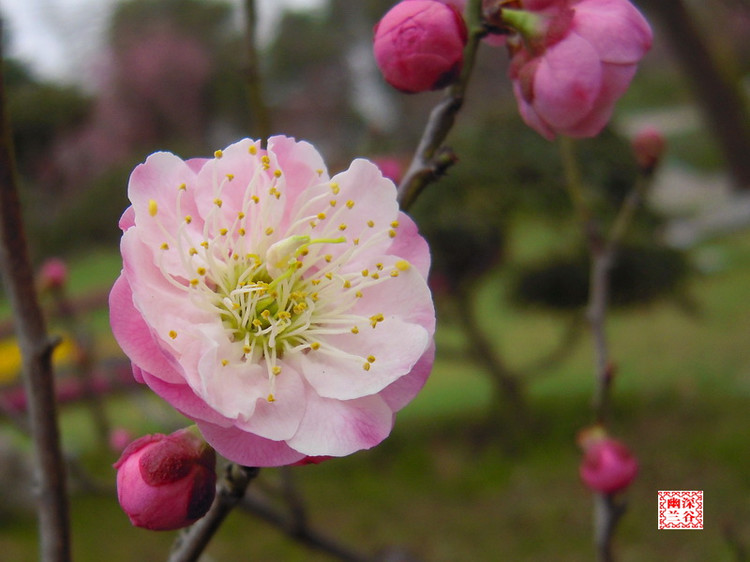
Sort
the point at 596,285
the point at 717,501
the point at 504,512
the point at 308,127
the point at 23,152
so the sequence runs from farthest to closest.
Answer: the point at 308,127
the point at 23,152
the point at 504,512
the point at 717,501
the point at 596,285

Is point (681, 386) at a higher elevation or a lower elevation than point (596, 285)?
lower

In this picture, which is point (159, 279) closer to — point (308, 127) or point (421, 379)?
point (421, 379)

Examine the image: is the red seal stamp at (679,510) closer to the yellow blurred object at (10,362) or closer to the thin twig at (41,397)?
the thin twig at (41,397)

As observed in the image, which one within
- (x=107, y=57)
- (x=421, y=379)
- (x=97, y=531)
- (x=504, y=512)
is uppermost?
(x=421, y=379)

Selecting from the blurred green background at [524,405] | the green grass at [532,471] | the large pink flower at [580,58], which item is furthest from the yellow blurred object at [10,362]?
the large pink flower at [580,58]

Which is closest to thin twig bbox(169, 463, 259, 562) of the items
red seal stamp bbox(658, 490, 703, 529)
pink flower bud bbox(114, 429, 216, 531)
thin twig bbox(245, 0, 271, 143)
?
pink flower bud bbox(114, 429, 216, 531)

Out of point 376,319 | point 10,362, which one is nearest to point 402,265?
point 376,319

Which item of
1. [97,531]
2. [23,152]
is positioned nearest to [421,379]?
[97,531]
